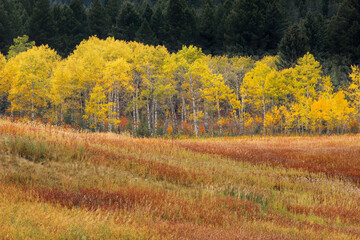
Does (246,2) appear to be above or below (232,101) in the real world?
above

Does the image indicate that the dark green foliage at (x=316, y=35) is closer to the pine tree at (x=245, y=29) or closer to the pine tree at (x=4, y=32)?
the pine tree at (x=245, y=29)

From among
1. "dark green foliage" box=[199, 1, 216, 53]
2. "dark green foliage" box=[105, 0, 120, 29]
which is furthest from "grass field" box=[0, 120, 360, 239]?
"dark green foliage" box=[105, 0, 120, 29]

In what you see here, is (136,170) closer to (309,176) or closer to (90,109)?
(309,176)

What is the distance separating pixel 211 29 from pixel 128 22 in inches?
669

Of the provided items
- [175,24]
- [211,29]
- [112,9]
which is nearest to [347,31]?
[211,29]

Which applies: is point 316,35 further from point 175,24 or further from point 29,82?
point 29,82

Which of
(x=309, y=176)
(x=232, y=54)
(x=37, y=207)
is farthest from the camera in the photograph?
(x=232, y=54)

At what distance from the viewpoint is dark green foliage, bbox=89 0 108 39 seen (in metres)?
67.1

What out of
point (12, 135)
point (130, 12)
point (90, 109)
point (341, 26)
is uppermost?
point (130, 12)

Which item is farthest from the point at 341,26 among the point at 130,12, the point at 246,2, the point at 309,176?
the point at 309,176

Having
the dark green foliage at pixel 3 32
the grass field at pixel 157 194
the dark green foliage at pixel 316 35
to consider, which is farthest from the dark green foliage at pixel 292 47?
the dark green foliage at pixel 3 32

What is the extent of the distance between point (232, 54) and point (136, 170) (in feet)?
156

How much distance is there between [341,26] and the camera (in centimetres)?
5553

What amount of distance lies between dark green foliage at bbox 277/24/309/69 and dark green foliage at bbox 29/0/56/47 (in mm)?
42219
